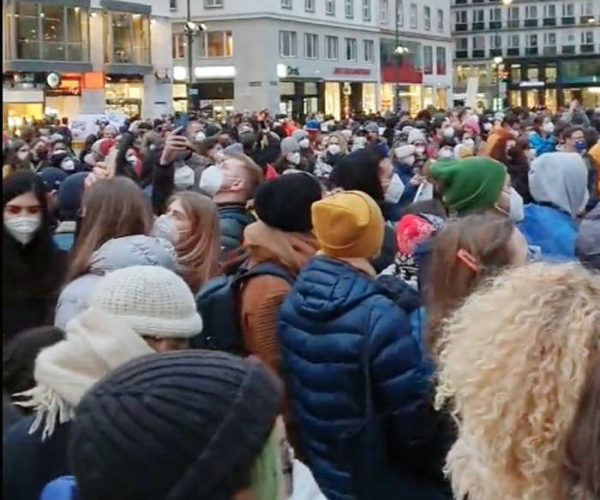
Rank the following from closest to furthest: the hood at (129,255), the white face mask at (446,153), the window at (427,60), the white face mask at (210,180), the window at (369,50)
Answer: the hood at (129,255), the white face mask at (210,180), the white face mask at (446,153), the window at (369,50), the window at (427,60)

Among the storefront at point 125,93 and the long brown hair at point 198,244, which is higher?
the storefront at point 125,93

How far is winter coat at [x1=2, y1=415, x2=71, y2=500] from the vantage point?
111 inches

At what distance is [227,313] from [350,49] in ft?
210

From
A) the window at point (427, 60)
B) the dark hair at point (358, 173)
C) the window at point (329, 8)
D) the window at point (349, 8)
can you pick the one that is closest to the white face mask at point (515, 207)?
the dark hair at point (358, 173)

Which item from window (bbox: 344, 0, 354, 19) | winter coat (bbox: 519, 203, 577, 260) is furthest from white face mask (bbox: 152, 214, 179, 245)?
window (bbox: 344, 0, 354, 19)

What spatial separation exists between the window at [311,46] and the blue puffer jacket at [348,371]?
5913cm

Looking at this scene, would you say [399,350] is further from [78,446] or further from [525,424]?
[78,446]

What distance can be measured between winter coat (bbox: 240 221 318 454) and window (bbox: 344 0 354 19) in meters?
63.6

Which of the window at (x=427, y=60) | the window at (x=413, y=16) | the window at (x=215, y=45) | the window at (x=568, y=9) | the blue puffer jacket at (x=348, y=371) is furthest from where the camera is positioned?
the window at (x=568, y=9)

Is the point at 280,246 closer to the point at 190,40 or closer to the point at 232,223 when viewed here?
the point at 232,223

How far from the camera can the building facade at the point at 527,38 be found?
9238 cm

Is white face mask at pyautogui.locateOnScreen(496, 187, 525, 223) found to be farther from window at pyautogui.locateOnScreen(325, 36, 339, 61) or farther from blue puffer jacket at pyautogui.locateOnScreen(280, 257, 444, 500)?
window at pyautogui.locateOnScreen(325, 36, 339, 61)

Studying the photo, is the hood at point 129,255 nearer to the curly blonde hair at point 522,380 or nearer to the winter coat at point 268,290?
the winter coat at point 268,290

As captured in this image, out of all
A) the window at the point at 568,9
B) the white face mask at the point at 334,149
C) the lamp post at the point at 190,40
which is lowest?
the white face mask at the point at 334,149
